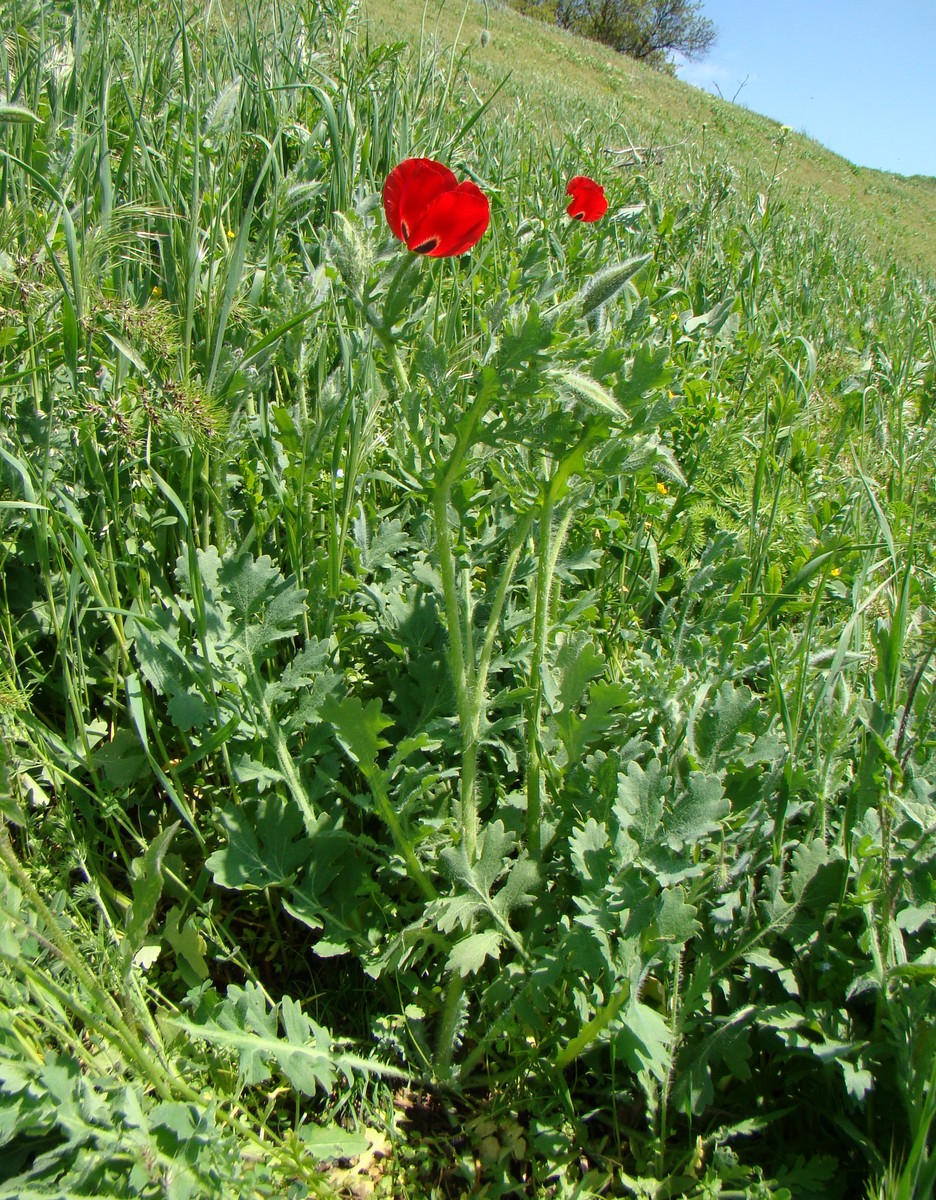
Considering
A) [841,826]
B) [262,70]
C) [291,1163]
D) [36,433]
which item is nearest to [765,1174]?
[841,826]

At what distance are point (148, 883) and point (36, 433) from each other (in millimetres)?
938

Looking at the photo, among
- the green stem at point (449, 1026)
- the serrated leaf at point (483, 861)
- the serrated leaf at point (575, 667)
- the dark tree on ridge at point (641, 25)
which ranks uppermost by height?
the dark tree on ridge at point (641, 25)

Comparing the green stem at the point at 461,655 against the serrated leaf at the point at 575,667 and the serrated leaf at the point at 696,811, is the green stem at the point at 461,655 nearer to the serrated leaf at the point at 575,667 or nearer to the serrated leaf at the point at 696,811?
the serrated leaf at the point at 575,667

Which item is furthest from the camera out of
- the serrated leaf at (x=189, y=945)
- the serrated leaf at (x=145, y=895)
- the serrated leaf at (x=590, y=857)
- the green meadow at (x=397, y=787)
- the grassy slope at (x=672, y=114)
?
the grassy slope at (x=672, y=114)

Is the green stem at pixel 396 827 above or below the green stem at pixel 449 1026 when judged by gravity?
above

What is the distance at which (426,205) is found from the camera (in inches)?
45.1

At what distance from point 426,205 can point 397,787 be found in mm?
919

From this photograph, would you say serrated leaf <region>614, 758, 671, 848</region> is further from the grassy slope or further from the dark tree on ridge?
the dark tree on ridge

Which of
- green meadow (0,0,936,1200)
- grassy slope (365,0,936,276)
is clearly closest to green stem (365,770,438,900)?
green meadow (0,0,936,1200)

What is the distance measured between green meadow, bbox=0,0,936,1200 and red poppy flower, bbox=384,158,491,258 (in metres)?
0.04

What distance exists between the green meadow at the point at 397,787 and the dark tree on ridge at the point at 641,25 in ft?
147

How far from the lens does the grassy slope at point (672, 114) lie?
9570 millimetres

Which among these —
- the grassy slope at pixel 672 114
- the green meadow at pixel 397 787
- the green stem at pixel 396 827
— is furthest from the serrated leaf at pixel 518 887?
the grassy slope at pixel 672 114

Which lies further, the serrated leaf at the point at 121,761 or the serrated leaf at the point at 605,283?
the serrated leaf at the point at 121,761
